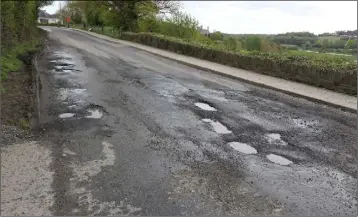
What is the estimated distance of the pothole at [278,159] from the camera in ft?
21.4

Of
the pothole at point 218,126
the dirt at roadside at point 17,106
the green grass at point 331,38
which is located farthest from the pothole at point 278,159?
the green grass at point 331,38

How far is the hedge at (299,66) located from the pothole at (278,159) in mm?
6712

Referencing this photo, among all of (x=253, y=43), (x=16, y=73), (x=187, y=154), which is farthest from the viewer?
(x=253, y=43)

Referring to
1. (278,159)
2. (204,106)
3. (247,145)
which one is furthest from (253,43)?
(278,159)

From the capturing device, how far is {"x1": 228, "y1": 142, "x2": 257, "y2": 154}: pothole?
22.9 ft

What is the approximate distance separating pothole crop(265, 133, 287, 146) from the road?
0.02 meters

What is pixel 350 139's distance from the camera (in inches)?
314

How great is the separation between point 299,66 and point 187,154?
9.30 meters

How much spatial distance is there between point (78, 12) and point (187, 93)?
95.4 metres

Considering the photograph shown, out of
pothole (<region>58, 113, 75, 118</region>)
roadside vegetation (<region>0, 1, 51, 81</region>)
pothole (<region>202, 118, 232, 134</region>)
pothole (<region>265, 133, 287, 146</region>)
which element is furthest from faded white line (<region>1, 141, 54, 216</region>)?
roadside vegetation (<region>0, 1, 51, 81</region>)

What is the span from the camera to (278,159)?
670 centimetres

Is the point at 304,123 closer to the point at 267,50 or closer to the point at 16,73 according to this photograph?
the point at 16,73

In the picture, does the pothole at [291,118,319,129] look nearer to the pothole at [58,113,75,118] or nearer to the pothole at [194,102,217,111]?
the pothole at [194,102,217,111]

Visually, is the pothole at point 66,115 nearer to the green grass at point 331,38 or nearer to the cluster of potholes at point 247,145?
the cluster of potholes at point 247,145
